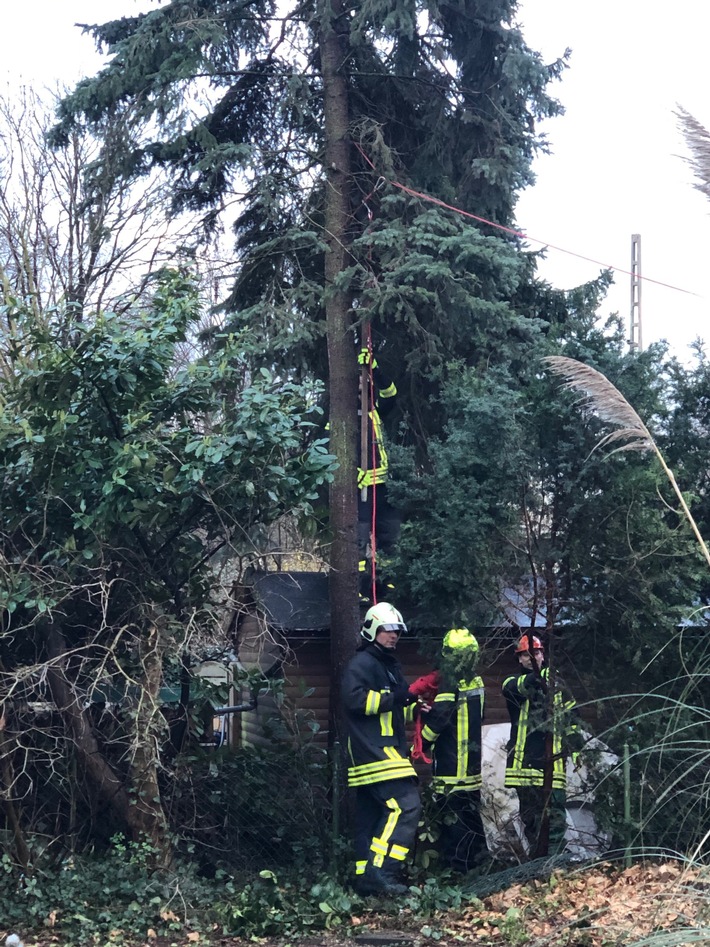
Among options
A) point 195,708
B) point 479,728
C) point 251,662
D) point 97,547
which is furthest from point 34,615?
point 251,662

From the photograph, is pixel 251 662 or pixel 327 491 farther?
pixel 251 662

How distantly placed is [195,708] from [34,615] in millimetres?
1472

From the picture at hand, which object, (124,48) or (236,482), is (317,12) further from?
(236,482)

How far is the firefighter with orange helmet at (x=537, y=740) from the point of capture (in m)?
7.64

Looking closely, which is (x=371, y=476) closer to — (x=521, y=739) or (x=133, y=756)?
(x=521, y=739)

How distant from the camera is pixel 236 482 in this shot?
305 inches

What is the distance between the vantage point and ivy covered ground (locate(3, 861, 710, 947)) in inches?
247

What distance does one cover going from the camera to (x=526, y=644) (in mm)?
8250

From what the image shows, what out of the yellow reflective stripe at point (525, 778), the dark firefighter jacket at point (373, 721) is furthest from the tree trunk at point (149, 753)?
the yellow reflective stripe at point (525, 778)

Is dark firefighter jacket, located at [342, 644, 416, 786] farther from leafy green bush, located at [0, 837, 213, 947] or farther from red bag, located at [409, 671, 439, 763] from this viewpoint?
leafy green bush, located at [0, 837, 213, 947]

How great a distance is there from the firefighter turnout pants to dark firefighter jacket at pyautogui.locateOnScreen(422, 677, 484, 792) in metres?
0.55

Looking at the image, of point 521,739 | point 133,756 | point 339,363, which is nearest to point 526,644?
point 521,739

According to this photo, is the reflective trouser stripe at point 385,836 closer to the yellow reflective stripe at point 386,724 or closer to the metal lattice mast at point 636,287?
the yellow reflective stripe at point 386,724

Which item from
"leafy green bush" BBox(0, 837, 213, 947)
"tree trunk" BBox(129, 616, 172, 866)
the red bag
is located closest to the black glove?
the red bag
